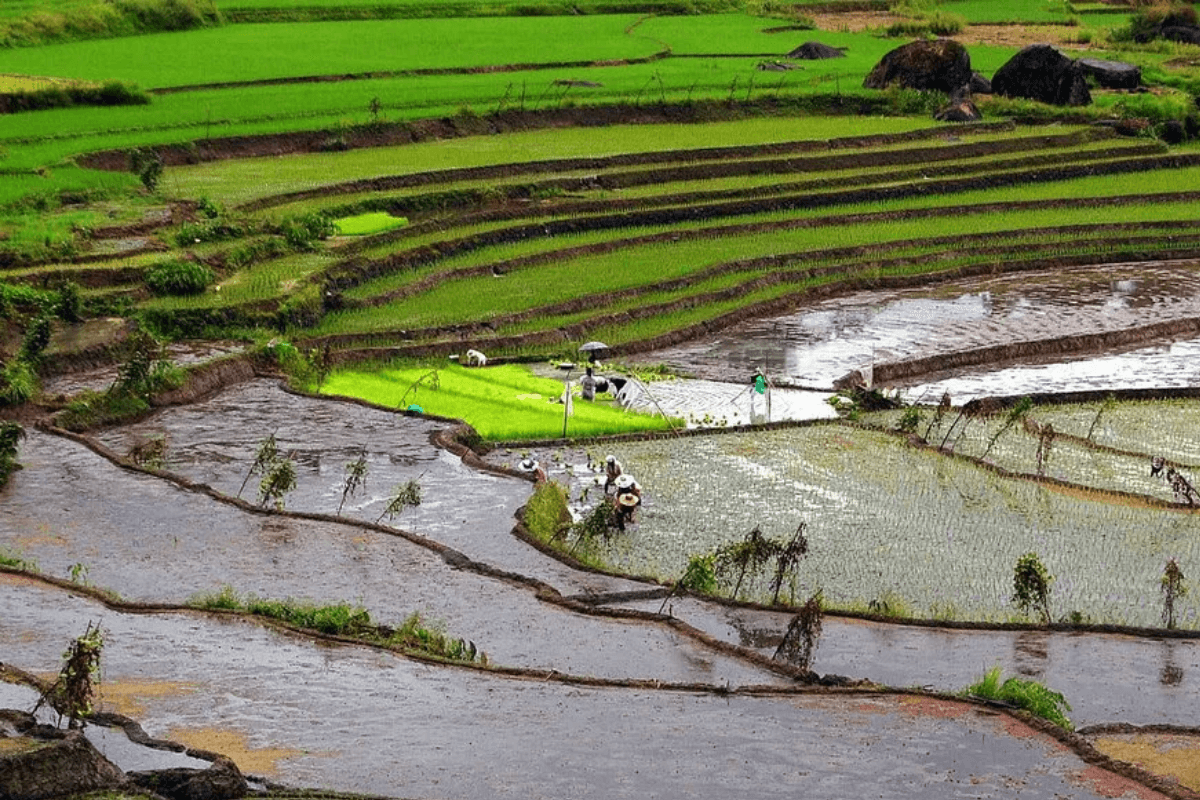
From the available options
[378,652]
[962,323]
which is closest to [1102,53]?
[962,323]

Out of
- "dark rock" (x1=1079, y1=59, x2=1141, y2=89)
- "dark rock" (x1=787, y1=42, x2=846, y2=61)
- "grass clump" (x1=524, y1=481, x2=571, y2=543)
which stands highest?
"dark rock" (x1=787, y1=42, x2=846, y2=61)

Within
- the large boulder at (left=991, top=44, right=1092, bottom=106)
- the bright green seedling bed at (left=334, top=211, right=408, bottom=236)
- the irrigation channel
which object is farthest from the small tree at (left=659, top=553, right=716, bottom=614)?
the large boulder at (left=991, top=44, right=1092, bottom=106)

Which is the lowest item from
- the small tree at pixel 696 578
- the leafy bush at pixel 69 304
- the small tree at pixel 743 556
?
the small tree at pixel 696 578

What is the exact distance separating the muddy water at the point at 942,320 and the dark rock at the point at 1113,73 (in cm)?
1348

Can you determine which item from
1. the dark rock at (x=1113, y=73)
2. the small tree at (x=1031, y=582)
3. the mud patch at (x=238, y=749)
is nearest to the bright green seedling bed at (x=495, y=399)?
the small tree at (x=1031, y=582)

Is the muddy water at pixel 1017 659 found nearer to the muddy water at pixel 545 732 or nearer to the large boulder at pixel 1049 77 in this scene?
the muddy water at pixel 545 732

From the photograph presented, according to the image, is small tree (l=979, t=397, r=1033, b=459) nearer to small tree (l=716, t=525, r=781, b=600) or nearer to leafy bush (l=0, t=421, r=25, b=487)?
small tree (l=716, t=525, r=781, b=600)

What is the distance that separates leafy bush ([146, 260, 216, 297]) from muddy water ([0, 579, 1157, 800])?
406 inches

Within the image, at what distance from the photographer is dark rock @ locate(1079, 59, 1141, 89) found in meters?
40.4

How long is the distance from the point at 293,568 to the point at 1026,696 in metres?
5.53

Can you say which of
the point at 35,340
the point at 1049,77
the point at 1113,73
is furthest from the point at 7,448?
the point at 1113,73

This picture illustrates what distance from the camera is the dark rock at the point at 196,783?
8.81 m

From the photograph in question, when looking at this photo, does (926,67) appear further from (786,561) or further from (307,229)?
(786,561)

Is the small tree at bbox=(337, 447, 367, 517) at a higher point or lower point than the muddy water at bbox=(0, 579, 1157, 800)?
higher
